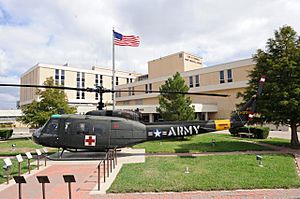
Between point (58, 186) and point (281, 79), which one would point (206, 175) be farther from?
point (281, 79)

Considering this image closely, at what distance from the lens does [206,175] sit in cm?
959

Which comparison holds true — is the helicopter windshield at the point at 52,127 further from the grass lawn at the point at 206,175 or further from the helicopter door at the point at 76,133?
the grass lawn at the point at 206,175

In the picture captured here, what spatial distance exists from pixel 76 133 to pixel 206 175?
7.87 meters

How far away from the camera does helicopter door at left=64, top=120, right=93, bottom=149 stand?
13.4 metres

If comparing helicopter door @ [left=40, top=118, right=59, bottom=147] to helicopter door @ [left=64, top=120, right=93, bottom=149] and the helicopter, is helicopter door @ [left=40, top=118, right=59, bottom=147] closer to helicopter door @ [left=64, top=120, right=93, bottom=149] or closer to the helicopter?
the helicopter

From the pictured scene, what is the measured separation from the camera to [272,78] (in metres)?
16.0

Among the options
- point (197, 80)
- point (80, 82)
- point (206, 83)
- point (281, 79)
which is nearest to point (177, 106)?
point (281, 79)

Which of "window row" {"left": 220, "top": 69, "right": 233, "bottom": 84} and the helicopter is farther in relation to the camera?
"window row" {"left": 220, "top": 69, "right": 233, "bottom": 84}

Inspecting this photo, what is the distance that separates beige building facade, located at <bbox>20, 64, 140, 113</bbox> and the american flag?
144ft

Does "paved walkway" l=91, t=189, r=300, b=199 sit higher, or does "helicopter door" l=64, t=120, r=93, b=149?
"helicopter door" l=64, t=120, r=93, b=149

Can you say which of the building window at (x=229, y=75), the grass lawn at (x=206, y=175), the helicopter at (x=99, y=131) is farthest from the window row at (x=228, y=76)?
the grass lawn at (x=206, y=175)

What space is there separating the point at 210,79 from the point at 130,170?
129 ft

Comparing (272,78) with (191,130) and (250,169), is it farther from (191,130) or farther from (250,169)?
(250,169)

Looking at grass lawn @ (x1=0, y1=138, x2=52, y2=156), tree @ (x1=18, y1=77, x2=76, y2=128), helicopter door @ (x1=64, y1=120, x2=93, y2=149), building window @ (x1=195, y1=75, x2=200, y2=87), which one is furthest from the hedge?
building window @ (x1=195, y1=75, x2=200, y2=87)
